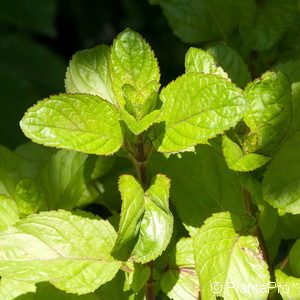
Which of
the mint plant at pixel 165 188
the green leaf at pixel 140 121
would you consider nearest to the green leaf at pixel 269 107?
the mint plant at pixel 165 188

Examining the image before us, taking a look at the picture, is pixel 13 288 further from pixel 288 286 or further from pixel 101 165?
pixel 288 286

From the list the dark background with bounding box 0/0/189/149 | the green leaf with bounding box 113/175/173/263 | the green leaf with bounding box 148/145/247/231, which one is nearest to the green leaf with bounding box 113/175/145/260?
the green leaf with bounding box 113/175/173/263

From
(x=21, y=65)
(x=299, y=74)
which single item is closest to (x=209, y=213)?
(x=299, y=74)

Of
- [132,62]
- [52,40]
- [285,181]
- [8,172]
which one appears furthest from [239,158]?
[52,40]

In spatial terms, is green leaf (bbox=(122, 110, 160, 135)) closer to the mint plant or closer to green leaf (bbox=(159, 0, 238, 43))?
the mint plant

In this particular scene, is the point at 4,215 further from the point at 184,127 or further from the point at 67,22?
the point at 67,22

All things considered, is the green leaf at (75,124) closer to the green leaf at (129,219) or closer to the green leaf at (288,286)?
the green leaf at (129,219)
